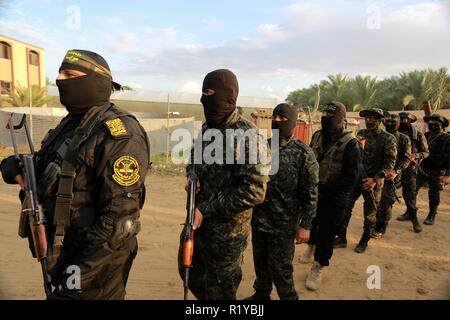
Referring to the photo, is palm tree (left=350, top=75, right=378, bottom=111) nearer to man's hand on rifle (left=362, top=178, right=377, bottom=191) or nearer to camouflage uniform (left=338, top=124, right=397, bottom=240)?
camouflage uniform (left=338, top=124, right=397, bottom=240)

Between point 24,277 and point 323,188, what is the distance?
369cm

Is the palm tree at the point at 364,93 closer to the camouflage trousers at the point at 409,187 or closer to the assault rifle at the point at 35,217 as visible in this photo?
the camouflage trousers at the point at 409,187

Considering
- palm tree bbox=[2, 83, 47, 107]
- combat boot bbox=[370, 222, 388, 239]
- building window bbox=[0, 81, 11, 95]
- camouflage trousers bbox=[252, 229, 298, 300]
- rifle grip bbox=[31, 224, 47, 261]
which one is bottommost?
combat boot bbox=[370, 222, 388, 239]

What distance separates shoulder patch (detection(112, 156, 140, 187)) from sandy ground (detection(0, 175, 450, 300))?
2.02m

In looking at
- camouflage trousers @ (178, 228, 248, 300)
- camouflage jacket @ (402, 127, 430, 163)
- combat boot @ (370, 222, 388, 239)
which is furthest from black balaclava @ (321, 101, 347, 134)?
camouflage jacket @ (402, 127, 430, 163)

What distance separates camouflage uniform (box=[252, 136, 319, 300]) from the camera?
8.76ft

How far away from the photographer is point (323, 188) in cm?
338

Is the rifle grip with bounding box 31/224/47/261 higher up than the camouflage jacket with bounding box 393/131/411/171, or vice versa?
the camouflage jacket with bounding box 393/131/411/171

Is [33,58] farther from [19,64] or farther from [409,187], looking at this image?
[409,187]

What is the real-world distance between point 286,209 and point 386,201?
10.3 ft

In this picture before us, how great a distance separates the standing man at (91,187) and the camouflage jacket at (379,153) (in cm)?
398
